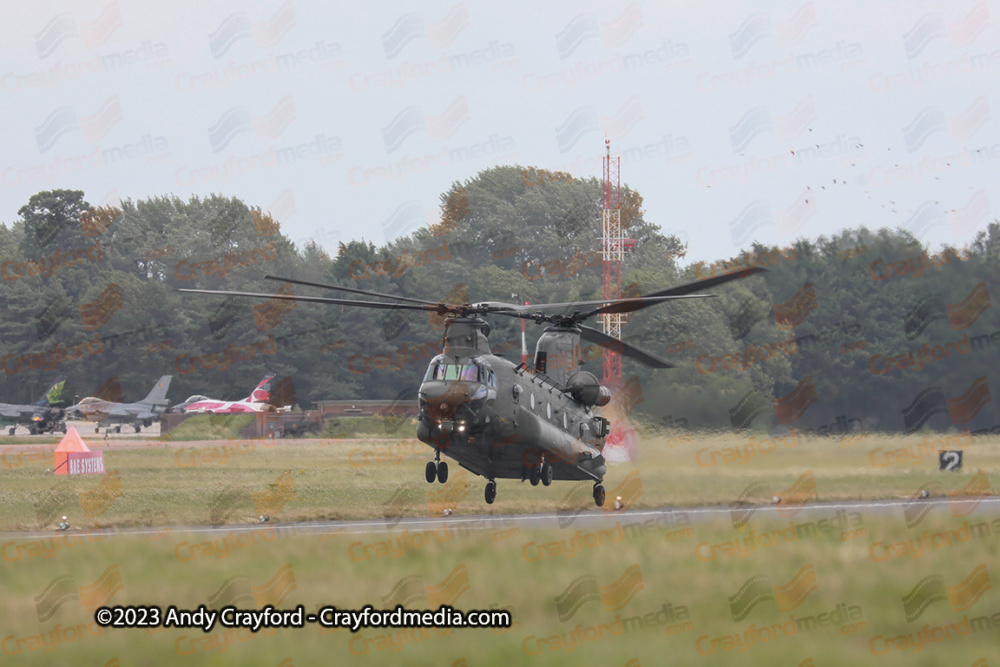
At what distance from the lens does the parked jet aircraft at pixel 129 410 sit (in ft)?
239

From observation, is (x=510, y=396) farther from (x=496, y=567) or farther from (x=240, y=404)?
(x=240, y=404)

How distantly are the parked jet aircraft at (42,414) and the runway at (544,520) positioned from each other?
144ft

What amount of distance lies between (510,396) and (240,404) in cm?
5138

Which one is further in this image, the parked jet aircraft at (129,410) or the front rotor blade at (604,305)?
the parked jet aircraft at (129,410)

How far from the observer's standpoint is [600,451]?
28.2 metres

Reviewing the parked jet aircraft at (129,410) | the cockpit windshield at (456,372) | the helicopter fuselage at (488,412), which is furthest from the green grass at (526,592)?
the parked jet aircraft at (129,410)

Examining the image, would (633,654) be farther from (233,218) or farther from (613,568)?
(233,218)

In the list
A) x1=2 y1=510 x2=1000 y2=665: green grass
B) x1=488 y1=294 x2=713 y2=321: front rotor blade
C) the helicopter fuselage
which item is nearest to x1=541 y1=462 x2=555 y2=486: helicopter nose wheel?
the helicopter fuselage

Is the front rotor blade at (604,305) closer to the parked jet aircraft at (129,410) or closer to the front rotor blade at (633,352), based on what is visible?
the front rotor blade at (633,352)

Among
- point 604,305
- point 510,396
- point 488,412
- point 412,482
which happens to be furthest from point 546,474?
point 412,482

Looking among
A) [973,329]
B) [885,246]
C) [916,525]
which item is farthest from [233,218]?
[916,525]

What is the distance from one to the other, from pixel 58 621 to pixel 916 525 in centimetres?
1755

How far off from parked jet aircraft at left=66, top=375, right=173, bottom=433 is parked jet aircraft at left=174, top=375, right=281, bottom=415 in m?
2.50

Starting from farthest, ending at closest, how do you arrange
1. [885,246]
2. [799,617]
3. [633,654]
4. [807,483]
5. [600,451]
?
1. [885,246]
2. [807,483]
3. [600,451]
4. [799,617]
5. [633,654]
